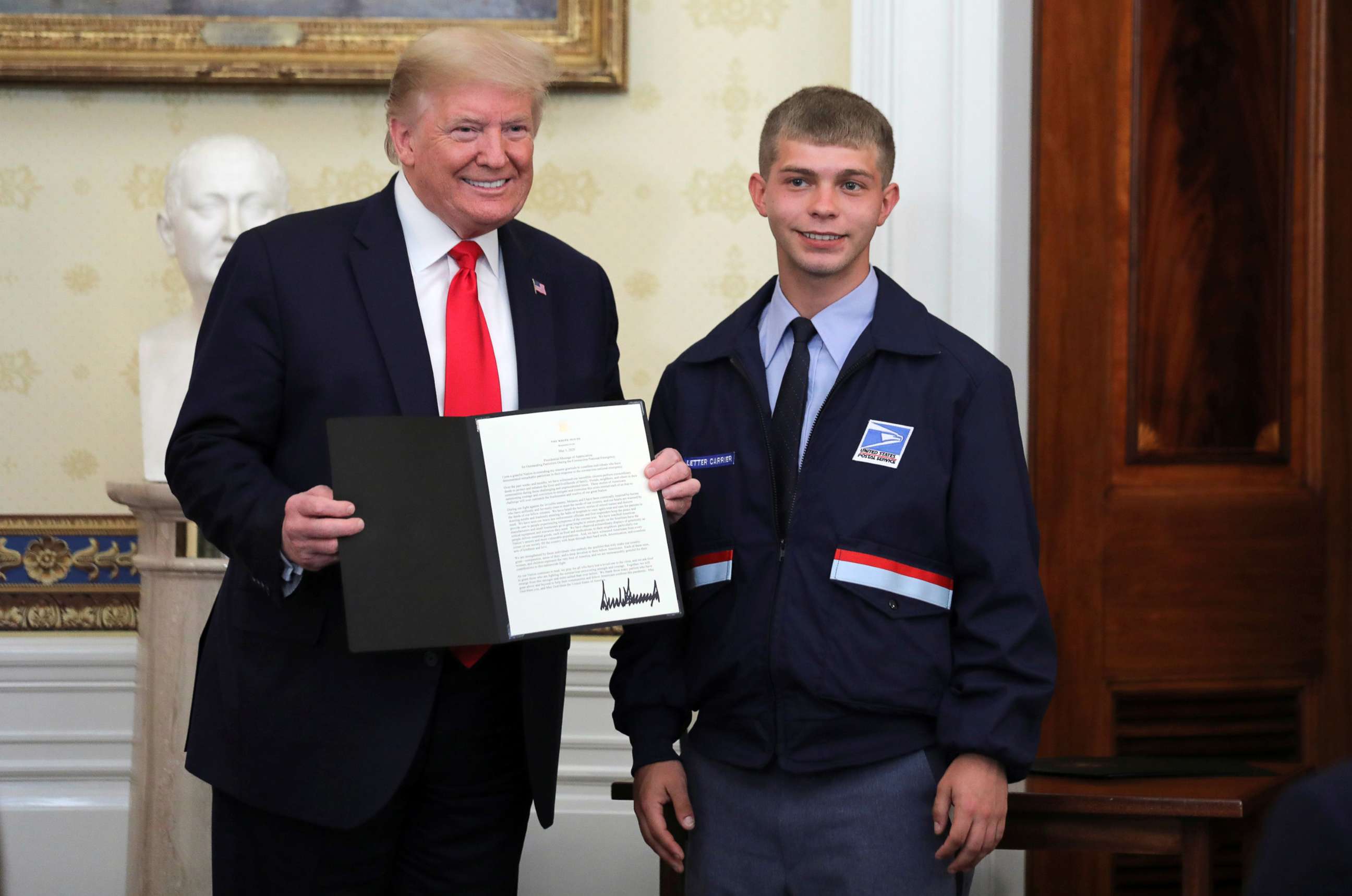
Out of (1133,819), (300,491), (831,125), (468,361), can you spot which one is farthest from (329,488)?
(1133,819)

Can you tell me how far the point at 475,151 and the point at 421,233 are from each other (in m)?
0.16

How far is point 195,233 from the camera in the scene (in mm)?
2764

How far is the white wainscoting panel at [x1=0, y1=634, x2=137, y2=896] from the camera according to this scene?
131 inches

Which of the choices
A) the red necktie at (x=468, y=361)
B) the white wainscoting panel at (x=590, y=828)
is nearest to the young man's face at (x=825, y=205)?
the red necktie at (x=468, y=361)

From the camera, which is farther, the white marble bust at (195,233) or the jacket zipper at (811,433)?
the white marble bust at (195,233)

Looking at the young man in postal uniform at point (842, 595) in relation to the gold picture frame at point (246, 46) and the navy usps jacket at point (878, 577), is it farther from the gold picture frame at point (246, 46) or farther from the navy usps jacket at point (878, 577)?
the gold picture frame at point (246, 46)

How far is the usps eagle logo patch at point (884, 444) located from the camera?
6.31ft

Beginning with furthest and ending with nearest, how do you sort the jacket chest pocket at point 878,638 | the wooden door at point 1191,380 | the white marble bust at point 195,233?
the wooden door at point 1191,380 < the white marble bust at point 195,233 < the jacket chest pocket at point 878,638

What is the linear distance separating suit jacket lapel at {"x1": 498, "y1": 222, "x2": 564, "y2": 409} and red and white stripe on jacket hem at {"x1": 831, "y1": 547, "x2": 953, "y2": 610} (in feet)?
1.59

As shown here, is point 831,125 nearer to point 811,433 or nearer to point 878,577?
point 811,433

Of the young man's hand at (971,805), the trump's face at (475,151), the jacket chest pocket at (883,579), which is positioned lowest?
the young man's hand at (971,805)

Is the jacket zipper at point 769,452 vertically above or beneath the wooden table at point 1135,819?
above

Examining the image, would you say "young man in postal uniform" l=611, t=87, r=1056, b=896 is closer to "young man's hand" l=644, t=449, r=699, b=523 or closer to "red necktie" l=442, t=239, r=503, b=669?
"young man's hand" l=644, t=449, r=699, b=523

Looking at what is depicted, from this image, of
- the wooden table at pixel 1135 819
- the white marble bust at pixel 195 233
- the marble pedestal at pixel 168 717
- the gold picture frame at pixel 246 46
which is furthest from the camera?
the gold picture frame at pixel 246 46
